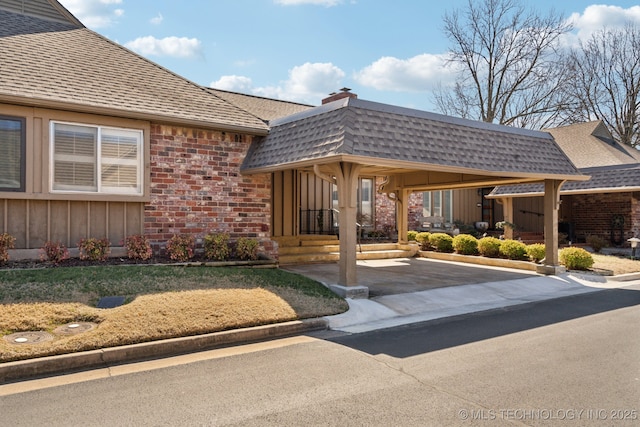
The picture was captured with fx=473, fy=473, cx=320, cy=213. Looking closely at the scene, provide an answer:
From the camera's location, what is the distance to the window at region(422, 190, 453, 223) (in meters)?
21.4

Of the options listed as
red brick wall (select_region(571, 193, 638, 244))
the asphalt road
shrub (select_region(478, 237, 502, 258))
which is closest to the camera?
the asphalt road

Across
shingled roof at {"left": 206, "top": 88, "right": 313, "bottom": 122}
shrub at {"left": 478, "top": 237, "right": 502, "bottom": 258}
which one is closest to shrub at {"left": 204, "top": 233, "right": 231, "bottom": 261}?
shingled roof at {"left": 206, "top": 88, "right": 313, "bottom": 122}

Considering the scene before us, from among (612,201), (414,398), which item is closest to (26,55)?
(414,398)

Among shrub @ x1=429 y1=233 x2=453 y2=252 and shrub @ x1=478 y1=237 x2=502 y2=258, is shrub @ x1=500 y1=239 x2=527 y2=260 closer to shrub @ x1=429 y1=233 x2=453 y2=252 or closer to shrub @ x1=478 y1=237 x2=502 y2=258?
shrub @ x1=478 y1=237 x2=502 y2=258

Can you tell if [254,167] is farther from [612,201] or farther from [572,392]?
[612,201]

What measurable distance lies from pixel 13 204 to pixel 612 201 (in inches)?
785

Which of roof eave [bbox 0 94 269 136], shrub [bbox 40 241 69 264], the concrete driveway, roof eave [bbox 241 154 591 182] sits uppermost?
roof eave [bbox 0 94 269 136]

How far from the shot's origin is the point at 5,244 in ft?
26.3

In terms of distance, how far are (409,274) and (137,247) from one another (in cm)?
643

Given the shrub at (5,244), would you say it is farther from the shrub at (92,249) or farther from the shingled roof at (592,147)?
the shingled roof at (592,147)

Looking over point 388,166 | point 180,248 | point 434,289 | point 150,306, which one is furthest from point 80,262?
point 434,289

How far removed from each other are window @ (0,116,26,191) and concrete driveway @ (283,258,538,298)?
19.6ft

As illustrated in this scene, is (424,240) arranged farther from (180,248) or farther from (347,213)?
(180,248)

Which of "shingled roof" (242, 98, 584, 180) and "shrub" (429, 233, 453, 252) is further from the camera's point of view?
"shrub" (429, 233, 453, 252)
